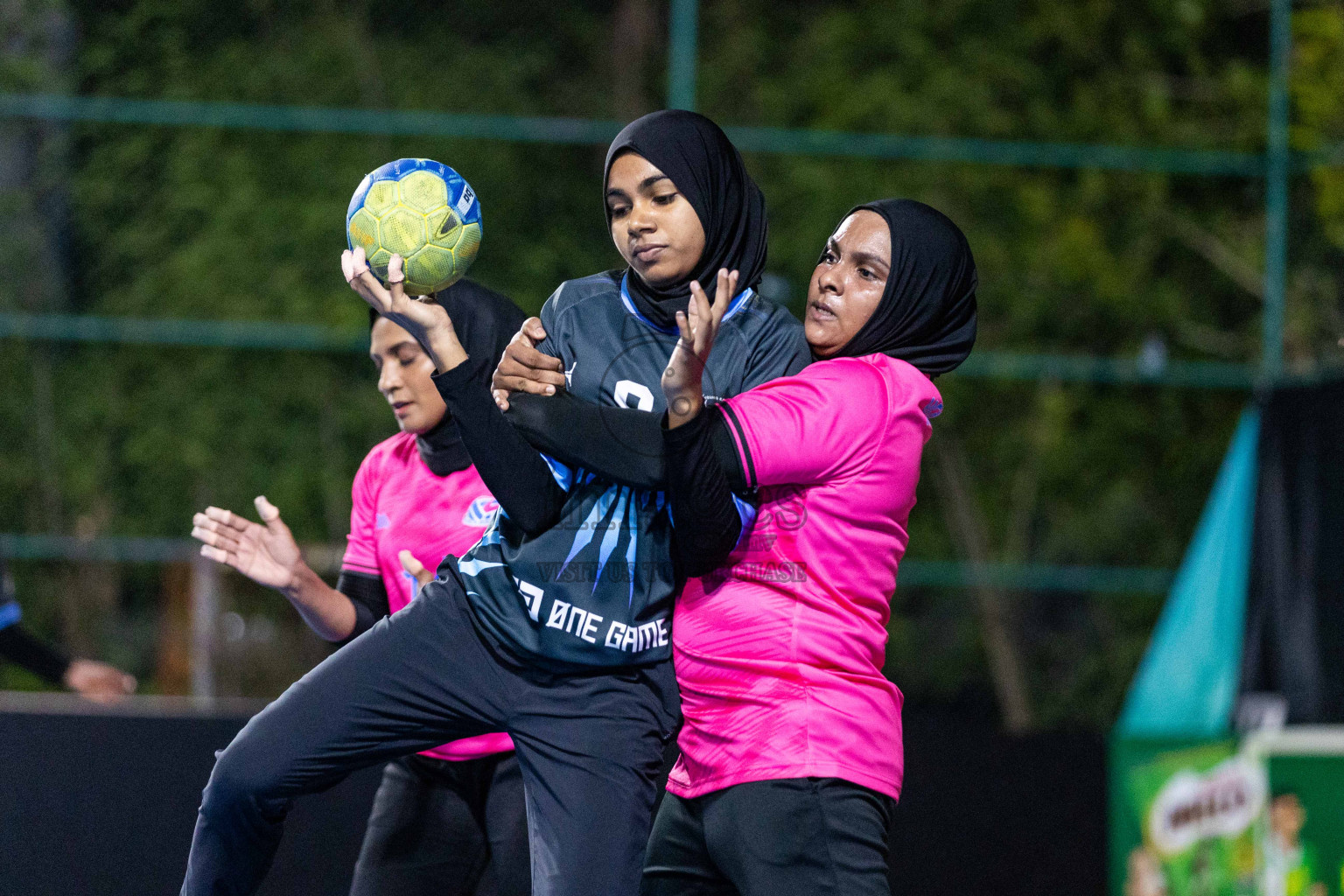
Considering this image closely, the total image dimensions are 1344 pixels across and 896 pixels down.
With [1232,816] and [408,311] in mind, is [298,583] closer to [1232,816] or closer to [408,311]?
[408,311]

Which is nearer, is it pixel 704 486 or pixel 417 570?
pixel 704 486

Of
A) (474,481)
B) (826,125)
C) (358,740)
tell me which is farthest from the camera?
(826,125)

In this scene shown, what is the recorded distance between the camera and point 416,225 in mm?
2336

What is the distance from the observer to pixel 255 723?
2285 millimetres

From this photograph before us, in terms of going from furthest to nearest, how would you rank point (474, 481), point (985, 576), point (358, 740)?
1. point (985, 576)
2. point (474, 481)
3. point (358, 740)

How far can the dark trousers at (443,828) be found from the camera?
270cm

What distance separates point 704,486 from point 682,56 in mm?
4583

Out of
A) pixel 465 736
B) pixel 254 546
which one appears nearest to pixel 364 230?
pixel 254 546

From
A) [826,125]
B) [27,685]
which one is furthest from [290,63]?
[27,685]

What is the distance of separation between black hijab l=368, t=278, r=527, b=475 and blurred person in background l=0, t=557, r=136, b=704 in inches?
60.8

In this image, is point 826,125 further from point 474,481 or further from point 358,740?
point 358,740

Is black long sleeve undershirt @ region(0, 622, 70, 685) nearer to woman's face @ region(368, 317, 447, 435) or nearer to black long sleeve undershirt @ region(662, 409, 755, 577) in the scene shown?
woman's face @ region(368, 317, 447, 435)

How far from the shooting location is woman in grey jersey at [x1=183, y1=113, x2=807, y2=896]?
7.30ft

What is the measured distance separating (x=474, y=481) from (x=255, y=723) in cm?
74
